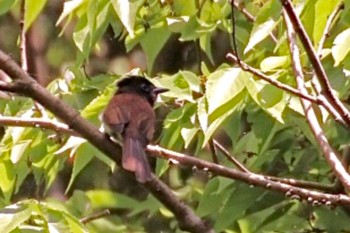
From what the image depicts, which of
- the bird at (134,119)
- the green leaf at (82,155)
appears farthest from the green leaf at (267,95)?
the green leaf at (82,155)

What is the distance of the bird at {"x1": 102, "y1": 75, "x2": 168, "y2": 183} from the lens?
354cm

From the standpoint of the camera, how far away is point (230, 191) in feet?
11.9

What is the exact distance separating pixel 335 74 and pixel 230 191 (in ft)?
2.18

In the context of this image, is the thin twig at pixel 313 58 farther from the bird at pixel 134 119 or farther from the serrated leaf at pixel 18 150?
the serrated leaf at pixel 18 150

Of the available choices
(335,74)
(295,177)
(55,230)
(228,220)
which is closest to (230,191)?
(228,220)

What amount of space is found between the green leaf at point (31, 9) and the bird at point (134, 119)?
24.7 inches

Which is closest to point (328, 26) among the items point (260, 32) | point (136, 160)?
point (260, 32)

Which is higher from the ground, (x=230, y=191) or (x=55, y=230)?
(x=55, y=230)

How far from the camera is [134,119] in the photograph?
14.3 ft

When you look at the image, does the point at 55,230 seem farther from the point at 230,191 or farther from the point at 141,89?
the point at 141,89

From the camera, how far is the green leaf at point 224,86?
2830mm

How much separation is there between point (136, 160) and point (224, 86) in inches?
31.2

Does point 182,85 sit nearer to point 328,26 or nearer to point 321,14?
point 328,26

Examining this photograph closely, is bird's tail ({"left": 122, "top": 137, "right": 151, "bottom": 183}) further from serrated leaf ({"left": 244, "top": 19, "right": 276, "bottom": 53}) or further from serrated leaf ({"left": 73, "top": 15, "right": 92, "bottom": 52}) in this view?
serrated leaf ({"left": 244, "top": 19, "right": 276, "bottom": 53})
